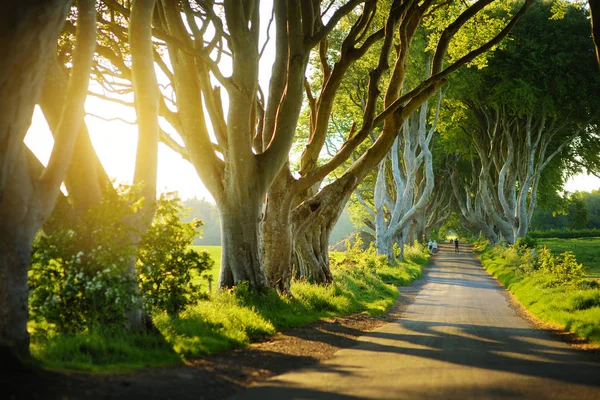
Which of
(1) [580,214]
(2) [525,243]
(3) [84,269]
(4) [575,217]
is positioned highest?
(1) [580,214]

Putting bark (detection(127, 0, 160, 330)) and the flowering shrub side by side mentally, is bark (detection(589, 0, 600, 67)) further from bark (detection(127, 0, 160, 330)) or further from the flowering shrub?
the flowering shrub

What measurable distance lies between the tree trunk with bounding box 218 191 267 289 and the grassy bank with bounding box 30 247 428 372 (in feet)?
1.64

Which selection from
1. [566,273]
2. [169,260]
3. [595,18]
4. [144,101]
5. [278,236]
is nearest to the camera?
[144,101]

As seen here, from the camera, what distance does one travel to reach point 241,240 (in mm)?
13180

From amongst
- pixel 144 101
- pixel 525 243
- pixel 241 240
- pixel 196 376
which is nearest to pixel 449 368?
pixel 196 376

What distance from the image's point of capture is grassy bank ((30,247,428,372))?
709 cm

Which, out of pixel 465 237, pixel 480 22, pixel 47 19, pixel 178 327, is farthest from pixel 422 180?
pixel 465 237

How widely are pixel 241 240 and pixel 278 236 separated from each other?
2268 millimetres

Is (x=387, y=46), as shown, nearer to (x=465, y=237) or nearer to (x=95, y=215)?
(x=95, y=215)

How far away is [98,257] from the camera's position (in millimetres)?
7887

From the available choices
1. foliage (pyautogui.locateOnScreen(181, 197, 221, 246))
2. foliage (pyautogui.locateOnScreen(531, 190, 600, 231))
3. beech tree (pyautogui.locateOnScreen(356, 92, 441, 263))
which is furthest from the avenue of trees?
foliage (pyautogui.locateOnScreen(181, 197, 221, 246))

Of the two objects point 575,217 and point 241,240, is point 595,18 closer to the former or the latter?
point 241,240

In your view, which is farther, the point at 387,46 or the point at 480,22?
the point at 480,22

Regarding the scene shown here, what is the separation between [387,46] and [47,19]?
10.8m
